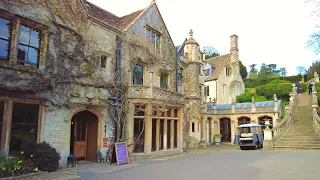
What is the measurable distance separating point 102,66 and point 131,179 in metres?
7.70

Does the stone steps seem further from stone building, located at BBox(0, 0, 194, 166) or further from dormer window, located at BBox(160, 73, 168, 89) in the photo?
dormer window, located at BBox(160, 73, 168, 89)

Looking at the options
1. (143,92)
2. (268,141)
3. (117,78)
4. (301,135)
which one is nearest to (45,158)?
(117,78)

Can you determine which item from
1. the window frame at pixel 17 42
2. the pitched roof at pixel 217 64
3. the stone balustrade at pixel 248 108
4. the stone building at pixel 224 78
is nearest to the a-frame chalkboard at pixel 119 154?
the window frame at pixel 17 42

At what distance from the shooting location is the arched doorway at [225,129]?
31469mm

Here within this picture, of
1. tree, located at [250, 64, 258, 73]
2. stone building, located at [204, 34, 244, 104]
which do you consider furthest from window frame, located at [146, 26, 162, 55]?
tree, located at [250, 64, 258, 73]

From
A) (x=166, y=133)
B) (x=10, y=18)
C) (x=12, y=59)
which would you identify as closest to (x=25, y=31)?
(x=10, y=18)

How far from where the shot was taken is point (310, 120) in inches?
981

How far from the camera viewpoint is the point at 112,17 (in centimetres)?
1725

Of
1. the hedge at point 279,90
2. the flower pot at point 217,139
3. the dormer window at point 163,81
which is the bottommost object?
the flower pot at point 217,139

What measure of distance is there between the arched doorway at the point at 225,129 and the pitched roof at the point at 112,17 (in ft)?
63.0

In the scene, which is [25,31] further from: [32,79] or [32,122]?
[32,122]

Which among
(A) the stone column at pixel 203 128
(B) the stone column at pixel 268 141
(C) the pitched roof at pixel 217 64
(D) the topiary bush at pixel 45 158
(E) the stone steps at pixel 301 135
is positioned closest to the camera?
(D) the topiary bush at pixel 45 158

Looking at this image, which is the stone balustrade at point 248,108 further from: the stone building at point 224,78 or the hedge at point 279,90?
the hedge at point 279,90

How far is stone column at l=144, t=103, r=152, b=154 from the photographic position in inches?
596
